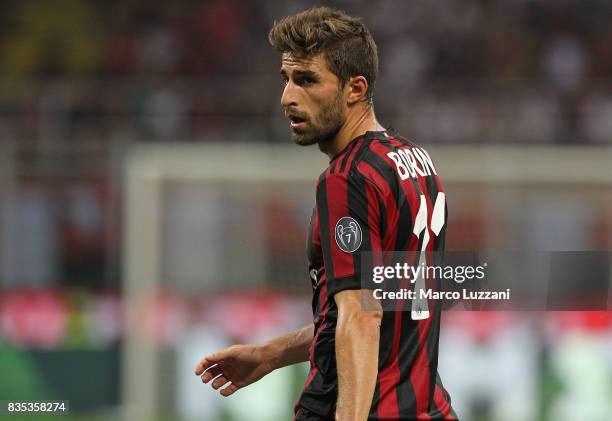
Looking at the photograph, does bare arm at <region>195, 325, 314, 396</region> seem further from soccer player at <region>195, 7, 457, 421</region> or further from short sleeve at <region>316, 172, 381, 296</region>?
short sleeve at <region>316, 172, 381, 296</region>

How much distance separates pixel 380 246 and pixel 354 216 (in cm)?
12

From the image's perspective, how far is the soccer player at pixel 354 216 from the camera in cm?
302

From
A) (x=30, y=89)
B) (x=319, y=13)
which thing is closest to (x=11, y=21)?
(x=30, y=89)

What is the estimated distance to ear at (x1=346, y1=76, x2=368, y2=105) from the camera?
129 inches

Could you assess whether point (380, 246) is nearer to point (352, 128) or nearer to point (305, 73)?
point (352, 128)

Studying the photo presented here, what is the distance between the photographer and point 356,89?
3.28 meters

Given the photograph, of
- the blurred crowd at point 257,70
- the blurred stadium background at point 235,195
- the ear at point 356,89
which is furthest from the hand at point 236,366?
the blurred crowd at point 257,70

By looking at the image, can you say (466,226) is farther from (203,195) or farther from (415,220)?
(415,220)

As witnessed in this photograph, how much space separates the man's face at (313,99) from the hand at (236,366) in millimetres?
798

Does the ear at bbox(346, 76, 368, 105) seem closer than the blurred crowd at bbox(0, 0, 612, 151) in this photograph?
Yes

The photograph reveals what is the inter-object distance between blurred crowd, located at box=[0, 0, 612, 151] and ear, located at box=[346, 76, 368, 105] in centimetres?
852

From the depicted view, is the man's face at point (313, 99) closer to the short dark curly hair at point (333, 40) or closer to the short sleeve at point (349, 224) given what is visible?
the short dark curly hair at point (333, 40)
